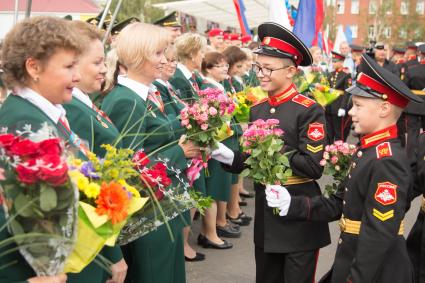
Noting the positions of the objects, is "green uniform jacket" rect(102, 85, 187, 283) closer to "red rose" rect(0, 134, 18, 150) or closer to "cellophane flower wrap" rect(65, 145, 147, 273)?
→ "cellophane flower wrap" rect(65, 145, 147, 273)

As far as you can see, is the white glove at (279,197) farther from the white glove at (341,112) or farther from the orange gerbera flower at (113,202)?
the white glove at (341,112)

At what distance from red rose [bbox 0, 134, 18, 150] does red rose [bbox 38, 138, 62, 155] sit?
3.4 inches

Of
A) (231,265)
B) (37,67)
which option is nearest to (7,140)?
(37,67)

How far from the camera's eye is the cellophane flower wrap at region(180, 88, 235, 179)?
350 centimetres

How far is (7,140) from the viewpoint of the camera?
1.88m

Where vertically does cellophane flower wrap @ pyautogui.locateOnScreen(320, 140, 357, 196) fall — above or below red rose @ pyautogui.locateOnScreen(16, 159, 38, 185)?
below

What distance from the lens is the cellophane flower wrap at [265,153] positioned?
3.40 m

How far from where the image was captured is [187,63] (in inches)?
254

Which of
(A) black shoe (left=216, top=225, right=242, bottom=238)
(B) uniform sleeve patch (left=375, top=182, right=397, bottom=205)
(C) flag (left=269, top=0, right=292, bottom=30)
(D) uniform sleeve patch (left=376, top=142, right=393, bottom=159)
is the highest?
(C) flag (left=269, top=0, right=292, bottom=30)

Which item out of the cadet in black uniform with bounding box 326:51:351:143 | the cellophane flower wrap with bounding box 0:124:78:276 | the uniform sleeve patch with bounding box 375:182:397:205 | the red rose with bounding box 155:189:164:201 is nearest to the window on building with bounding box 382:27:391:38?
the cadet in black uniform with bounding box 326:51:351:143

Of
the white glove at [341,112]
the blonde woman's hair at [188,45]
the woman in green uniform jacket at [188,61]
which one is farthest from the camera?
the white glove at [341,112]

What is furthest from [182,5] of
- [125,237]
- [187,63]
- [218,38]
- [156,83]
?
[125,237]

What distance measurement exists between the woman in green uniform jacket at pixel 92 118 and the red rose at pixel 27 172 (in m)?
0.77

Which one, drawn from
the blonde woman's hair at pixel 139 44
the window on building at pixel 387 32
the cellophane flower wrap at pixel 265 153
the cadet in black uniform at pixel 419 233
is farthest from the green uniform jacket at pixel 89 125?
the window on building at pixel 387 32
